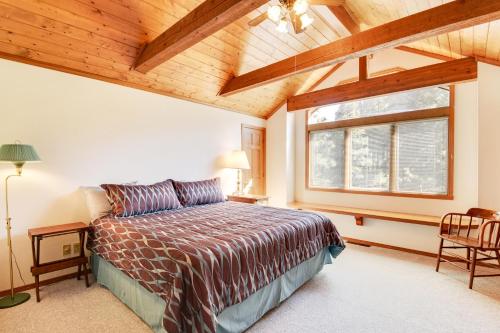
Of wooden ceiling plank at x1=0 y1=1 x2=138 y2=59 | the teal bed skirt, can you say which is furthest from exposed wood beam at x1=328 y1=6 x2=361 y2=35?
the teal bed skirt

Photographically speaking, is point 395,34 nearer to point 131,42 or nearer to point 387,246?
point 131,42

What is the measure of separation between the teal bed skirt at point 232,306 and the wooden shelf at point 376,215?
1590 millimetres

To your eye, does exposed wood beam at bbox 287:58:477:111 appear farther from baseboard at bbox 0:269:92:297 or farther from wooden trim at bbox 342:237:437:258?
baseboard at bbox 0:269:92:297

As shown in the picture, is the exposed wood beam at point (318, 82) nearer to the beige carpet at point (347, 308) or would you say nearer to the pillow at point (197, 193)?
the pillow at point (197, 193)

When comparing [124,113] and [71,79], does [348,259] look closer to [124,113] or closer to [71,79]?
[124,113]

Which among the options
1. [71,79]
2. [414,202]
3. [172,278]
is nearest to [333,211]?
[414,202]

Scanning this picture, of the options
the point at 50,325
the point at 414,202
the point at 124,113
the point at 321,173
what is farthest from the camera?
the point at 321,173

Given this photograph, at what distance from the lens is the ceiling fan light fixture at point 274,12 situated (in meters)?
2.10

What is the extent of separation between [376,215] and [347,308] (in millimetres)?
1973

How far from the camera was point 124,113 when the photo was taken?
126 inches

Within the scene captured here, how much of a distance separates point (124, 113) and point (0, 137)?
1.20 meters

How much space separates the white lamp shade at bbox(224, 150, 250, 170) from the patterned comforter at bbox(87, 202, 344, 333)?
1.45 m

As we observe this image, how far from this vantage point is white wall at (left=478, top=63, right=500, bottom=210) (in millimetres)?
2996

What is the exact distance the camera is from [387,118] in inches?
163
